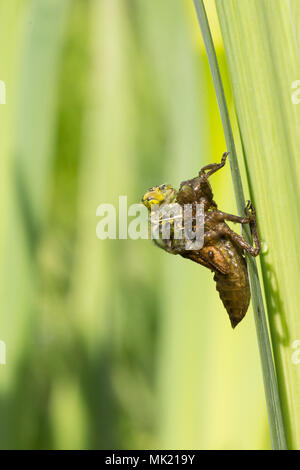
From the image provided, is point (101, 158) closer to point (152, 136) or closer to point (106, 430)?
point (152, 136)

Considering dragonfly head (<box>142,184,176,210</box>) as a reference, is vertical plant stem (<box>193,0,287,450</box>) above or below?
below

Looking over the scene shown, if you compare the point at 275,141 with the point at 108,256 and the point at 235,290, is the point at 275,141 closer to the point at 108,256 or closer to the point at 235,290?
the point at 235,290

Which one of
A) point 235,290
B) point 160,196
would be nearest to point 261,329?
point 235,290

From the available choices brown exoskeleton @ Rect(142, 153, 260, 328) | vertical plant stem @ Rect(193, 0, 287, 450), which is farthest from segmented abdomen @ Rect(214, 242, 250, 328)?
vertical plant stem @ Rect(193, 0, 287, 450)

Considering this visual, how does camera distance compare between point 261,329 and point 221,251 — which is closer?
point 261,329

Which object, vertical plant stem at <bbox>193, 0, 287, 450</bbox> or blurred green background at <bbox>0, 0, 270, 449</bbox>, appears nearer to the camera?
vertical plant stem at <bbox>193, 0, 287, 450</bbox>

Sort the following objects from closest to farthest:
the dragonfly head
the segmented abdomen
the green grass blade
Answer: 1. the green grass blade
2. the segmented abdomen
3. the dragonfly head

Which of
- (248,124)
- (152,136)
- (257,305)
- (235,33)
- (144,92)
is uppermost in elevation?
(144,92)

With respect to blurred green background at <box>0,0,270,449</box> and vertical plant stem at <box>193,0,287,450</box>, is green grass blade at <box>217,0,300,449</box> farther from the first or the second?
blurred green background at <box>0,0,270,449</box>

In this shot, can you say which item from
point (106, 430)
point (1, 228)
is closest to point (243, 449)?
point (106, 430)
